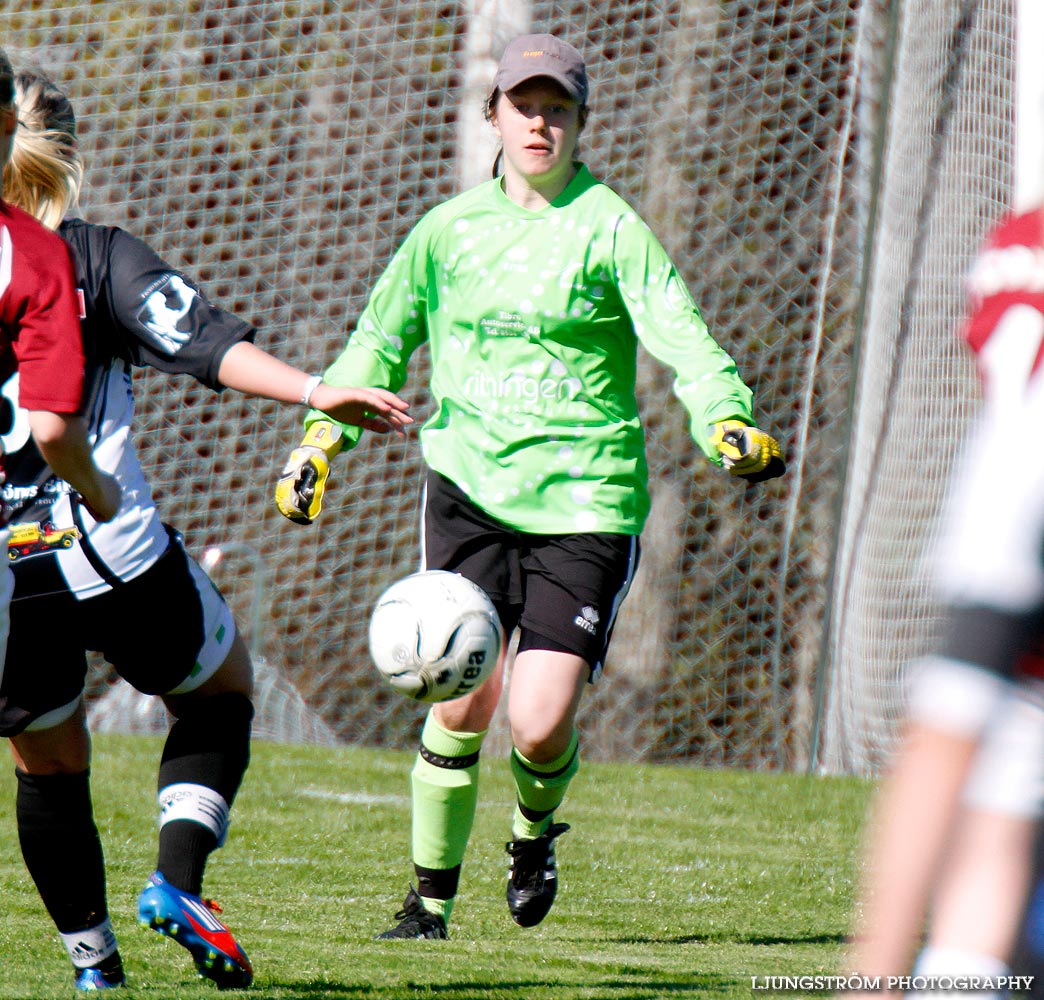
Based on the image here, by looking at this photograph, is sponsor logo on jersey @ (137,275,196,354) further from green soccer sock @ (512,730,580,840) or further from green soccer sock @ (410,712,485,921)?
green soccer sock @ (512,730,580,840)

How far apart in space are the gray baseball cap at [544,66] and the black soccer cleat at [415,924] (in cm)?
196

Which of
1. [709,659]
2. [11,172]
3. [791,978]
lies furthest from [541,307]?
[709,659]

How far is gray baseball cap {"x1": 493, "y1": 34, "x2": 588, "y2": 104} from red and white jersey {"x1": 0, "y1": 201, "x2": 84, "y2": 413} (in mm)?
1723

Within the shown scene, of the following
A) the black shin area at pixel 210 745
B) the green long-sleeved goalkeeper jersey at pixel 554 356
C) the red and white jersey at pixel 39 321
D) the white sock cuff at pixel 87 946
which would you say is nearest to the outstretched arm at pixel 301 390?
the red and white jersey at pixel 39 321

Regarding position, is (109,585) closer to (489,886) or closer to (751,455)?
(751,455)

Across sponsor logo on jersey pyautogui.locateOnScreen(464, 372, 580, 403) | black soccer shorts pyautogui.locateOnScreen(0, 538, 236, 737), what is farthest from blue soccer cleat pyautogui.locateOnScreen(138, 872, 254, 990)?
sponsor logo on jersey pyautogui.locateOnScreen(464, 372, 580, 403)

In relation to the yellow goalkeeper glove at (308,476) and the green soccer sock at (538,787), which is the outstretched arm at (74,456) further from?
the green soccer sock at (538,787)

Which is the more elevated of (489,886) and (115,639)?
(115,639)

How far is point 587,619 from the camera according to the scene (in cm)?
375

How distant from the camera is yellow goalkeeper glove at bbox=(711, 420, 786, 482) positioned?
133 inches

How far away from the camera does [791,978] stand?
10.6ft

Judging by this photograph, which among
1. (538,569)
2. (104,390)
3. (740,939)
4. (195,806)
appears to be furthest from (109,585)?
(740,939)

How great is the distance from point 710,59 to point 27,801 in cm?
731

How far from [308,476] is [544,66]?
1.15m
